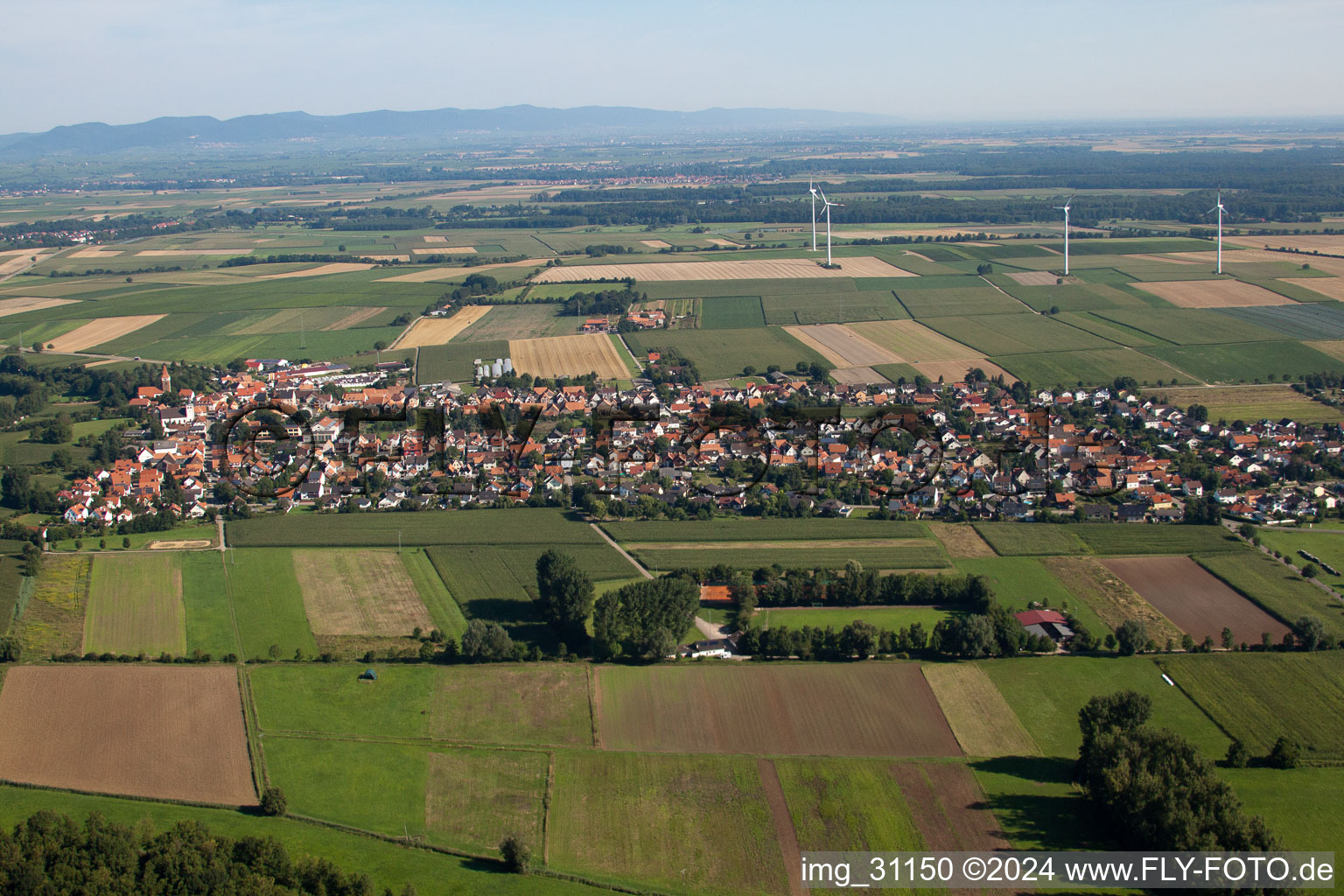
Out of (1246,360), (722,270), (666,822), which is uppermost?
(722,270)

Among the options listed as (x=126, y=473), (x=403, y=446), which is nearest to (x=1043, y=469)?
(x=403, y=446)

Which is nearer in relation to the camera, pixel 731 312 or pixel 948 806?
pixel 948 806

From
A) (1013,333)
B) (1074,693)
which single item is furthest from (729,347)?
(1074,693)

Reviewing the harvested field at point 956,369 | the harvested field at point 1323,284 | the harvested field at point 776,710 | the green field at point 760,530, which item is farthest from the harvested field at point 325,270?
the harvested field at point 1323,284

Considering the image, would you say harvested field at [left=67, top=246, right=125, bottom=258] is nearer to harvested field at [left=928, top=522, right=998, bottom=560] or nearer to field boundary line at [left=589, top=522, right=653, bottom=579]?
field boundary line at [left=589, top=522, right=653, bottom=579]

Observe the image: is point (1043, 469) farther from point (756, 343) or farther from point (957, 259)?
point (957, 259)

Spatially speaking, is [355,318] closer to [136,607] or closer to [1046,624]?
[136,607]
